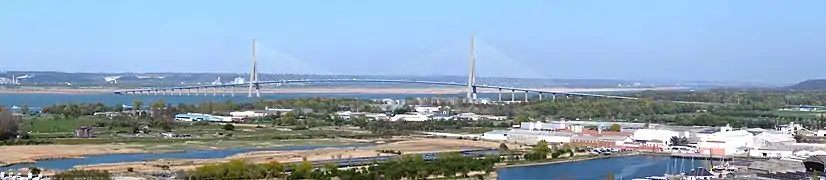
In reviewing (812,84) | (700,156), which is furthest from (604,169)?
(812,84)

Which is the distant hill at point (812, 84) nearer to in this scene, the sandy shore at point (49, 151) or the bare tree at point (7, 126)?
the bare tree at point (7, 126)

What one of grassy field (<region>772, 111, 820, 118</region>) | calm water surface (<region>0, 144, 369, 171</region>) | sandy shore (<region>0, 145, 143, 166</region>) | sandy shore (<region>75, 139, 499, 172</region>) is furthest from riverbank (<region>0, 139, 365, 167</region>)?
grassy field (<region>772, 111, 820, 118</region>)

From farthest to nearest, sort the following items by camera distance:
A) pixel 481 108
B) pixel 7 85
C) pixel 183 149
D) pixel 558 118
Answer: pixel 7 85, pixel 481 108, pixel 558 118, pixel 183 149

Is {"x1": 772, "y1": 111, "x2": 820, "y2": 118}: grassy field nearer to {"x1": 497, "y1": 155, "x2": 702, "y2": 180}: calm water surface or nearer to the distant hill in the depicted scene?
{"x1": 497, "y1": 155, "x2": 702, "y2": 180}: calm water surface

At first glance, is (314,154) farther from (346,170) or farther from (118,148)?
(346,170)

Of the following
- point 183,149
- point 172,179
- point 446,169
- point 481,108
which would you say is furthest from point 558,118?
point 172,179

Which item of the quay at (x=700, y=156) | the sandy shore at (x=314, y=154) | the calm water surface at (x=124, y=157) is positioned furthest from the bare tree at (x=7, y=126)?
the quay at (x=700, y=156)

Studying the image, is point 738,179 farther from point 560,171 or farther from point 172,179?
point 172,179
